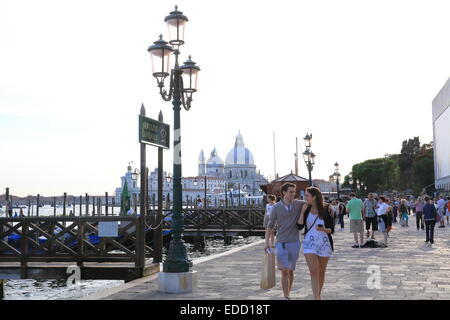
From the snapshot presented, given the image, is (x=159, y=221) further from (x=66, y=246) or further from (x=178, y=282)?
(x=178, y=282)

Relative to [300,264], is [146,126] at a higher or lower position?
higher

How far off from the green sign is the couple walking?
3770mm

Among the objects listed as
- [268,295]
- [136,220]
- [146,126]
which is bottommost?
Answer: [268,295]

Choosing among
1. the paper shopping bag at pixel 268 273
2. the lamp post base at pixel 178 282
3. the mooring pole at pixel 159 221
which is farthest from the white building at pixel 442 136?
the paper shopping bag at pixel 268 273

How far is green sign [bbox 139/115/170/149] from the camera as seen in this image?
33.1ft

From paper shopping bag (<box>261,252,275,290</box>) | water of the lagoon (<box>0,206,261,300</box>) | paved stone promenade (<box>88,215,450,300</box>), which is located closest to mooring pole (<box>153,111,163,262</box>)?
paved stone promenade (<box>88,215,450,300</box>)

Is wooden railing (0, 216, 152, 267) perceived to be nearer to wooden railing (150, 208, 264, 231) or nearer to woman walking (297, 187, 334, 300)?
woman walking (297, 187, 334, 300)

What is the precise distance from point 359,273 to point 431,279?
1.34 metres

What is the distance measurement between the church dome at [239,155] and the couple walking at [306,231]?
17891 cm

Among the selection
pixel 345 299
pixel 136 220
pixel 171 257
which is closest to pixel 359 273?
pixel 345 299

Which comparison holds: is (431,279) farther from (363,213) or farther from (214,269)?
(363,213)

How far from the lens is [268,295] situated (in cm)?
820

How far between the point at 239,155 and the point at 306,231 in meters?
180
